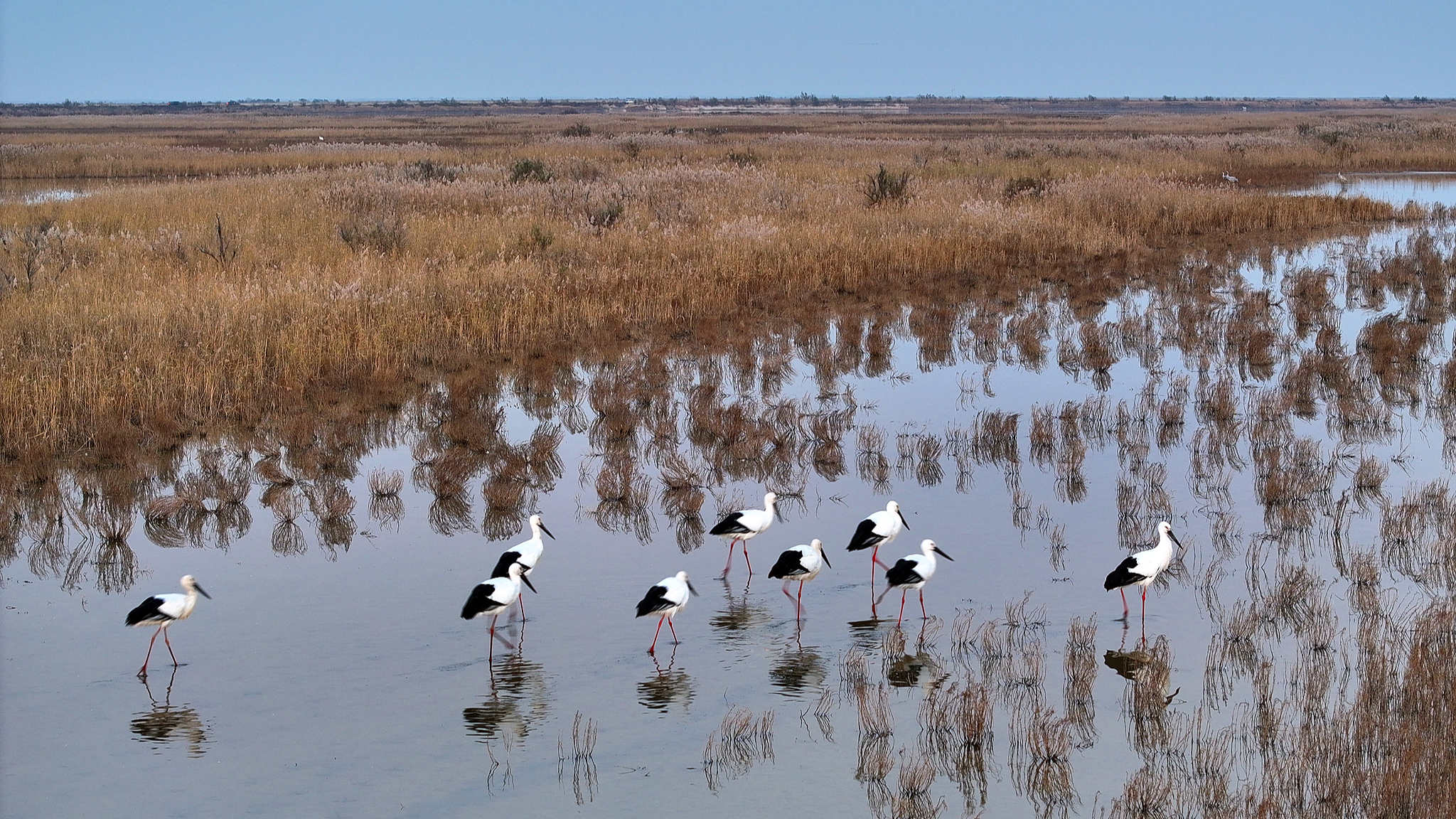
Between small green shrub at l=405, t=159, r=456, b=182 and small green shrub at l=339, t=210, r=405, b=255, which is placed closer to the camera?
small green shrub at l=339, t=210, r=405, b=255

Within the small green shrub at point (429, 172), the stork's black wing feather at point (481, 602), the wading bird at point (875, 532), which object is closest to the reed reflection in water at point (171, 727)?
the stork's black wing feather at point (481, 602)

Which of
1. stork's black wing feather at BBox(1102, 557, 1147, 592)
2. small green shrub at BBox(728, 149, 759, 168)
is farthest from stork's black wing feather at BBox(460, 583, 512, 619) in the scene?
small green shrub at BBox(728, 149, 759, 168)

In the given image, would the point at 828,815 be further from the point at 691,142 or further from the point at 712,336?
the point at 691,142

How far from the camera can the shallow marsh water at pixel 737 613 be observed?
6258 millimetres

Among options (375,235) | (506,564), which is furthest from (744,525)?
(375,235)

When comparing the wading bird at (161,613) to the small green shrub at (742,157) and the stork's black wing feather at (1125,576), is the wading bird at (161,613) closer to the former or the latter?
the stork's black wing feather at (1125,576)

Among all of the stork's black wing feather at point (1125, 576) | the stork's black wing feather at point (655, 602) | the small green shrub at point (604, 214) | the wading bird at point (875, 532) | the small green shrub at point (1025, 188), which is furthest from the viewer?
the small green shrub at point (1025, 188)

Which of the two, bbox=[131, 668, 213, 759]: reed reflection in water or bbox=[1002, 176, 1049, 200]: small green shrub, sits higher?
bbox=[1002, 176, 1049, 200]: small green shrub

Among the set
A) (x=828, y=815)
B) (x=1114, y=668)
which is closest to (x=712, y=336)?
(x=1114, y=668)

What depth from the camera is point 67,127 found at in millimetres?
109625

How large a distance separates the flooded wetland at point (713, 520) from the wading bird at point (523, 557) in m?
0.24

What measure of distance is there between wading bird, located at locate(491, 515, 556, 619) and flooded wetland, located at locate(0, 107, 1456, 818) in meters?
0.24

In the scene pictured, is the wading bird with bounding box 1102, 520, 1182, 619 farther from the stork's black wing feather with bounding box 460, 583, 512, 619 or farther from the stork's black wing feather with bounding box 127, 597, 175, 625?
the stork's black wing feather with bounding box 127, 597, 175, 625

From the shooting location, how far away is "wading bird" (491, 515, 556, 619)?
830 centimetres
